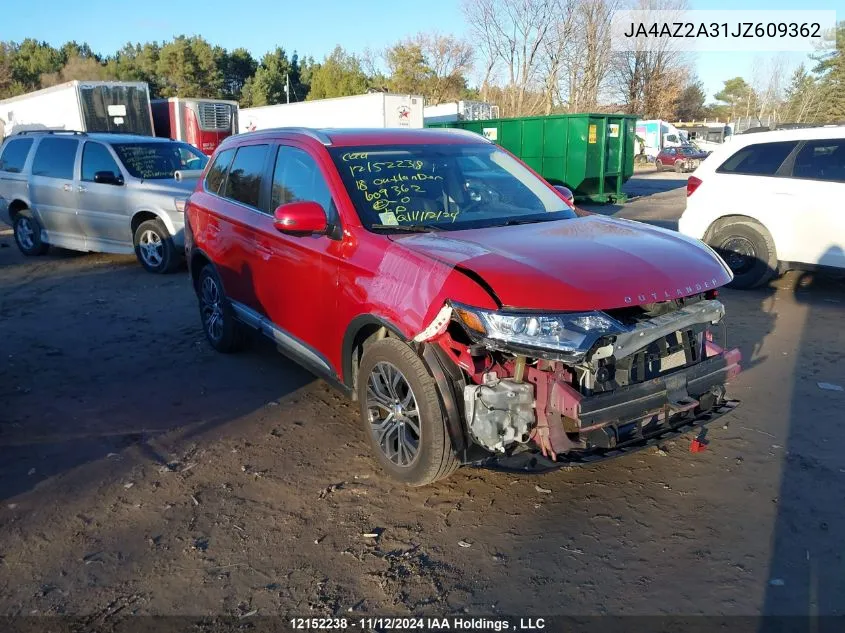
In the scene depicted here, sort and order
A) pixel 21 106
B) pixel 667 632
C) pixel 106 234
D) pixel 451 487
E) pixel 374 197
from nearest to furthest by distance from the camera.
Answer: pixel 667 632, pixel 451 487, pixel 374 197, pixel 106 234, pixel 21 106

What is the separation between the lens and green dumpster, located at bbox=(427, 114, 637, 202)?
17625mm

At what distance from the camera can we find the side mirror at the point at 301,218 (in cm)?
395

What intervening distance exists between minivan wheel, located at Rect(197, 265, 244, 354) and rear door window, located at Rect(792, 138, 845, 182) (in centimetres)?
635

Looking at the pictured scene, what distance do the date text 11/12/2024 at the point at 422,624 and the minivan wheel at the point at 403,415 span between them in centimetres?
83

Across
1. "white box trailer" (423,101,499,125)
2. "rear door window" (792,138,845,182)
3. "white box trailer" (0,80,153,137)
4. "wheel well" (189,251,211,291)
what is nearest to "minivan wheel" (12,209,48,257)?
"wheel well" (189,251,211,291)

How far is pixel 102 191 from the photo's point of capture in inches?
380

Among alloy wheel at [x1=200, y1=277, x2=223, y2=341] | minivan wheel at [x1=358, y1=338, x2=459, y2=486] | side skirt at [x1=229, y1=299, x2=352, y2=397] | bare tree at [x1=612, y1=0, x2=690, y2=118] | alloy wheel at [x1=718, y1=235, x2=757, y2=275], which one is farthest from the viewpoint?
bare tree at [x1=612, y1=0, x2=690, y2=118]

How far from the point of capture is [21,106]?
23125mm

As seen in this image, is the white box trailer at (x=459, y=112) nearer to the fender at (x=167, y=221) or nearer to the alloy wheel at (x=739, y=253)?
the fender at (x=167, y=221)

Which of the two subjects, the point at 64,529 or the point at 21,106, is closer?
the point at 64,529

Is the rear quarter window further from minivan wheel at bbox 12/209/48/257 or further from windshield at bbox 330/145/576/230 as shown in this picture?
minivan wheel at bbox 12/209/48/257

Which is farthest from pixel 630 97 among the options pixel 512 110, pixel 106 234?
pixel 106 234

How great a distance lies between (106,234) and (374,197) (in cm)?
727

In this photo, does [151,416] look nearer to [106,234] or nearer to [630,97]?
[106,234]
